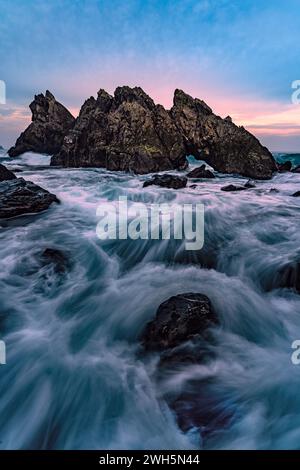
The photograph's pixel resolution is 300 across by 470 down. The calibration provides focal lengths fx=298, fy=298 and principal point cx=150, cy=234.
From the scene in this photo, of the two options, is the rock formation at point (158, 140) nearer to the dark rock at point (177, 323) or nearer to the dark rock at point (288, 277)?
the dark rock at point (288, 277)

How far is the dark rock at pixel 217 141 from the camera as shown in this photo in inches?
1110

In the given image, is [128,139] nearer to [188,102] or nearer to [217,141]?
[188,102]

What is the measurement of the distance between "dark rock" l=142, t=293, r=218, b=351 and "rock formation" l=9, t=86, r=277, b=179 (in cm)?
2262

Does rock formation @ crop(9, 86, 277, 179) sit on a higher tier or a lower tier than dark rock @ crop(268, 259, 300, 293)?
higher

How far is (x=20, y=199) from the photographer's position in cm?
1138

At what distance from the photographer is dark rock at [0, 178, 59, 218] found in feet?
36.0

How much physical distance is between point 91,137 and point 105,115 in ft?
10.3

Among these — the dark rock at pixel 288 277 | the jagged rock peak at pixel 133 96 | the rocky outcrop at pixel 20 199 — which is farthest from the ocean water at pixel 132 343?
the jagged rock peak at pixel 133 96

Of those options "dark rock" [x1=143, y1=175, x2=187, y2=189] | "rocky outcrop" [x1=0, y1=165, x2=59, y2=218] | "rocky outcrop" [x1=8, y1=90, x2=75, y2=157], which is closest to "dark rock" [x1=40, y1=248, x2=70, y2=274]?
"rocky outcrop" [x1=0, y1=165, x2=59, y2=218]

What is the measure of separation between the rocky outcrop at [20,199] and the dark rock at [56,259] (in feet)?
12.5

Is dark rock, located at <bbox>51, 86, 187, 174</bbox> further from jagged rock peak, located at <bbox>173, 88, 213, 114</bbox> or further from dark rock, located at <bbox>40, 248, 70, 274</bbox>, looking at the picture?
dark rock, located at <bbox>40, 248, 70, 274</bbox>

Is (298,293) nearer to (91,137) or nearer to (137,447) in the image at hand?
(137,447)
